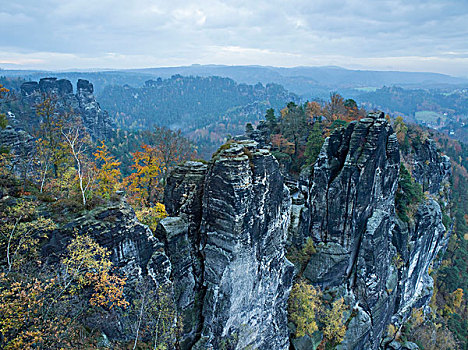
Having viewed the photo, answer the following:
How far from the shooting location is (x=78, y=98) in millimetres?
116938

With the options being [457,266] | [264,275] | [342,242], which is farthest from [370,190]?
[457,266]

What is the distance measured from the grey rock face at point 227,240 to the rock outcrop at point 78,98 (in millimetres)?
98635

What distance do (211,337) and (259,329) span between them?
5.26m

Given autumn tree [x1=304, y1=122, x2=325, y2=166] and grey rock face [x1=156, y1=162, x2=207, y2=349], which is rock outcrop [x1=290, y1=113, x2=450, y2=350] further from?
grey rock face [x1=156, y1=162, x2=207, y2=349]

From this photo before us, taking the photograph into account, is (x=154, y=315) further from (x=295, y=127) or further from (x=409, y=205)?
(x=295, y=127)

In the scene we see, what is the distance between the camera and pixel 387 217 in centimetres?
3603

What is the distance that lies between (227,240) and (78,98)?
122 metres

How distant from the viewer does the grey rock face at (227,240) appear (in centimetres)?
2127

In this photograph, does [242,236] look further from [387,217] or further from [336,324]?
[387,217]

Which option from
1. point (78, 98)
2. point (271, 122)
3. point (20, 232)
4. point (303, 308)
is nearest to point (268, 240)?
point (303, 308)

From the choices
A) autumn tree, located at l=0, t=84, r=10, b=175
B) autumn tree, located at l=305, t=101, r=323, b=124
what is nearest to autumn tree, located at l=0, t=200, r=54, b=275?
autumn tree, located at l=0, t=84, r=10, b=175

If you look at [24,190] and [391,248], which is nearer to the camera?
[24,190]

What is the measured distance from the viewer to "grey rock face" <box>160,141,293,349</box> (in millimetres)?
21266

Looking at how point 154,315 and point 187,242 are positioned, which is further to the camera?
point 187,242
